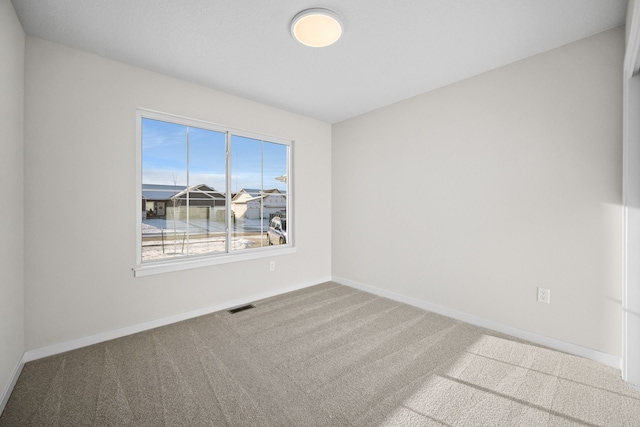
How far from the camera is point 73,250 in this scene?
2.32 m

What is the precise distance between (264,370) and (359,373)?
73 cm

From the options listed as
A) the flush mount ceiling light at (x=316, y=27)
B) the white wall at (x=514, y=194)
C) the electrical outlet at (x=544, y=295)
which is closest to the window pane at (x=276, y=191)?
the white wall at (x=514, y=194)

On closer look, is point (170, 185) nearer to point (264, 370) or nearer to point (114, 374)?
point (114, 374)

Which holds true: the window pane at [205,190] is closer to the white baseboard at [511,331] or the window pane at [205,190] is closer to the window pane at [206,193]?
the window pane at [206,193]

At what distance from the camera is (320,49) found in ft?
7.76

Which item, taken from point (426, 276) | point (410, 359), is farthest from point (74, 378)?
point (426, 276)

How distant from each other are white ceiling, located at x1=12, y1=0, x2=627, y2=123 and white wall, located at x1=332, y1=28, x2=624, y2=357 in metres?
0.32

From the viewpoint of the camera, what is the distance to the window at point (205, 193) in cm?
283

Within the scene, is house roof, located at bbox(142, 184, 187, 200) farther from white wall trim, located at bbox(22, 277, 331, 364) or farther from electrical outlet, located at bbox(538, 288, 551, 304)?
electrical outlet, located at bbox(538, 288, 551, 304)

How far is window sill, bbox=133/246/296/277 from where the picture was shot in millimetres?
2689

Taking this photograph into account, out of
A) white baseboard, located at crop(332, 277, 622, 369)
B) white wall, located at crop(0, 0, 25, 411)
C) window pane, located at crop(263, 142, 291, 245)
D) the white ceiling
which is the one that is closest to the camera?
white wall, located at crop(0, 0, 25, 411)

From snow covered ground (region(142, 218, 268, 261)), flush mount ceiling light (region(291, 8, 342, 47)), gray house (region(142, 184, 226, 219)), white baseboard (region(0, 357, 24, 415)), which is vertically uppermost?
flush mount ceiling light (region(291, 8, 342, 47))

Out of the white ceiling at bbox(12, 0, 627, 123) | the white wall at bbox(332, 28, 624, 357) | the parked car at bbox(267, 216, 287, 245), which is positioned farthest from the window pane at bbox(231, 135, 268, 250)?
the white wall at bbox(332, 28, 624, 357)

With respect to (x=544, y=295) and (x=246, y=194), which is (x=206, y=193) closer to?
(x=246, y=194)
